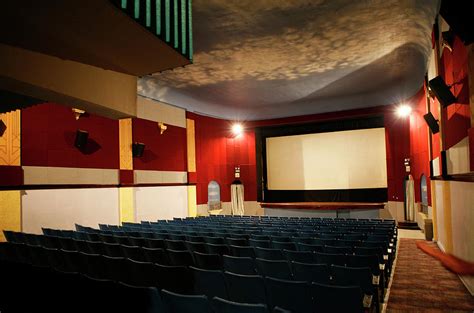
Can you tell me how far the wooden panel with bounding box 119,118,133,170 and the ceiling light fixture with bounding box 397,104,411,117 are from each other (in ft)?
35.2

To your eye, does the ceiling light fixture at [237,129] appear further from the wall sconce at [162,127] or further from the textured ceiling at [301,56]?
the wall sconce at [162,127]

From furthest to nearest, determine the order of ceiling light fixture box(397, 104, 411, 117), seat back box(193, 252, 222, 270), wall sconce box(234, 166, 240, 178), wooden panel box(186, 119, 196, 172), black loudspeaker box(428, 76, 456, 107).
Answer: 1. wall sconce box(234, 166, 240, 178)
2. wooden panel box(186, 119, 196, 172)
3. ceiling light fixture box(397, 104, 411, 117)
4. black loudspeaker box(428, 76, 456, 107)
5. seat back box(193, 252, 222, 270)

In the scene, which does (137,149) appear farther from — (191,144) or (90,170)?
(191,144)

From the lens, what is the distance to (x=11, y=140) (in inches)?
319

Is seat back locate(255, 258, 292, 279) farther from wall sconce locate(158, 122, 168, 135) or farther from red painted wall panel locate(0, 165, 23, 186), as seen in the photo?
wall sconce locate(158, 122, 168, 135)

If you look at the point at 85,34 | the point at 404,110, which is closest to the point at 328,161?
the point at 404,110

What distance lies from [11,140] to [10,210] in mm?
1703

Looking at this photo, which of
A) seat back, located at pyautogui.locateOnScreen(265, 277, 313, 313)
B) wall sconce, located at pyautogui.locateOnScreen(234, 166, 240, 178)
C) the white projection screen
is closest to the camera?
seat back, located at pyautogui.locateOnScreen(265, 277, 313, 313)

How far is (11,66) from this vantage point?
2371 millimetres

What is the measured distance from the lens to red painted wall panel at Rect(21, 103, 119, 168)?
8.61 m

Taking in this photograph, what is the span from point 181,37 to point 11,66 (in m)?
1.54

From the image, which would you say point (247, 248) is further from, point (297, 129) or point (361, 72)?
point (297, 129)

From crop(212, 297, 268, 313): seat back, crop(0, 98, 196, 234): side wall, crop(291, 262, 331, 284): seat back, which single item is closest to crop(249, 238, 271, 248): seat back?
crop(291, 262, 331, 284): seat back

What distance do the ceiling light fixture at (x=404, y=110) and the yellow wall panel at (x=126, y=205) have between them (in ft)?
36.3
